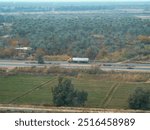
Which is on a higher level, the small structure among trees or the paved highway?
the small structure among trees

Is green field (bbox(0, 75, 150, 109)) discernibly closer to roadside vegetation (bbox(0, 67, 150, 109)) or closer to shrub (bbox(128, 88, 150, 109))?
roadside vegetation (bbox(0, 67, 150, 109))

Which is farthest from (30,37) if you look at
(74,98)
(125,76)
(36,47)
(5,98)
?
(74,98)

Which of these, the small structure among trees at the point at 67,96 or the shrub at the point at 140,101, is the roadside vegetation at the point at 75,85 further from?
the shrub at the point at 140,101

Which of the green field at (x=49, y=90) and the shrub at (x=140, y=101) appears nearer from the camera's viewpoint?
the shrub at (x=140, y=101)

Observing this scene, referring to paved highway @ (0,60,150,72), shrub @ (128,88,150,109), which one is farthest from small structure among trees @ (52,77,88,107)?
paved highway @ (0,60,150,72)

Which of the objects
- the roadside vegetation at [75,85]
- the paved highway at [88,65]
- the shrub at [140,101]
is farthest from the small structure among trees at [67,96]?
the paved highway at [88,65]

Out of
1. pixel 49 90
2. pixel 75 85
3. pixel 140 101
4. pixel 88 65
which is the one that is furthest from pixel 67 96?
pixel 88 65

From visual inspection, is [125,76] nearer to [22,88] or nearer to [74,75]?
[74,75]

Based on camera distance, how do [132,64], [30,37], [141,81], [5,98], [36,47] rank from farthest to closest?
1. [30,37]
2. [36,47]
3. [132,64]
4. [141,81]
5. [5,98]
